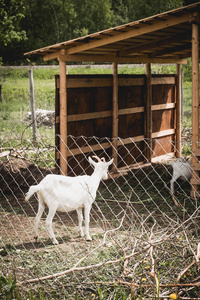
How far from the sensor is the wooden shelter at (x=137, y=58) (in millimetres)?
7457

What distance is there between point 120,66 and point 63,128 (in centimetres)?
1998

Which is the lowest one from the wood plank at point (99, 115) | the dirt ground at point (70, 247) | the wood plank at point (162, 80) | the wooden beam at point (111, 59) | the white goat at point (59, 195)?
A: the dirt ground at point (70, 247)

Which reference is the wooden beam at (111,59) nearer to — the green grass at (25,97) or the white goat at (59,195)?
the green grass at (25,97)

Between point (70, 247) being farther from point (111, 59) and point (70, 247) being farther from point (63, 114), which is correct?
point (111, 59)

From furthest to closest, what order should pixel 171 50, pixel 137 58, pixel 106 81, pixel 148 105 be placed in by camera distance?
pixel 148 105, pixel 137 58, pixel 171 50, pixel 106 81

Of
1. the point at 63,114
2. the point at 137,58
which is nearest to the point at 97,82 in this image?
the point at 63,114

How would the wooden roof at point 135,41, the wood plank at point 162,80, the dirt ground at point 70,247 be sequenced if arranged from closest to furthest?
the dirt ground at point 70,247 < the wooden roof at point 135,41 < the wood plank at point 162,80

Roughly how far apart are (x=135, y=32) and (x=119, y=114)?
2.78 m

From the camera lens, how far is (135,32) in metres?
7.64

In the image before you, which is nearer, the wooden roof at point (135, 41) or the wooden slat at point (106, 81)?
the wooden roof at point (135, 41)

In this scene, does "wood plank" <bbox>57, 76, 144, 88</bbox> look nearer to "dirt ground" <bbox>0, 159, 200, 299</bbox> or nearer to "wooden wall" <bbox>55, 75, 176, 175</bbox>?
"wooden wall" <bbox>55, 75, 176, 175</bbox>

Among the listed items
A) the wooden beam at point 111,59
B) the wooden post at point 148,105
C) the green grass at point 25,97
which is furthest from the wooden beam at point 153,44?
the green grass at point 25,97

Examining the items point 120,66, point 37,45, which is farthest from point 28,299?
point 37,45

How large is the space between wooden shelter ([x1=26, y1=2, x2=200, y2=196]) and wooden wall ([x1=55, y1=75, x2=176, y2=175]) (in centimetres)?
3
